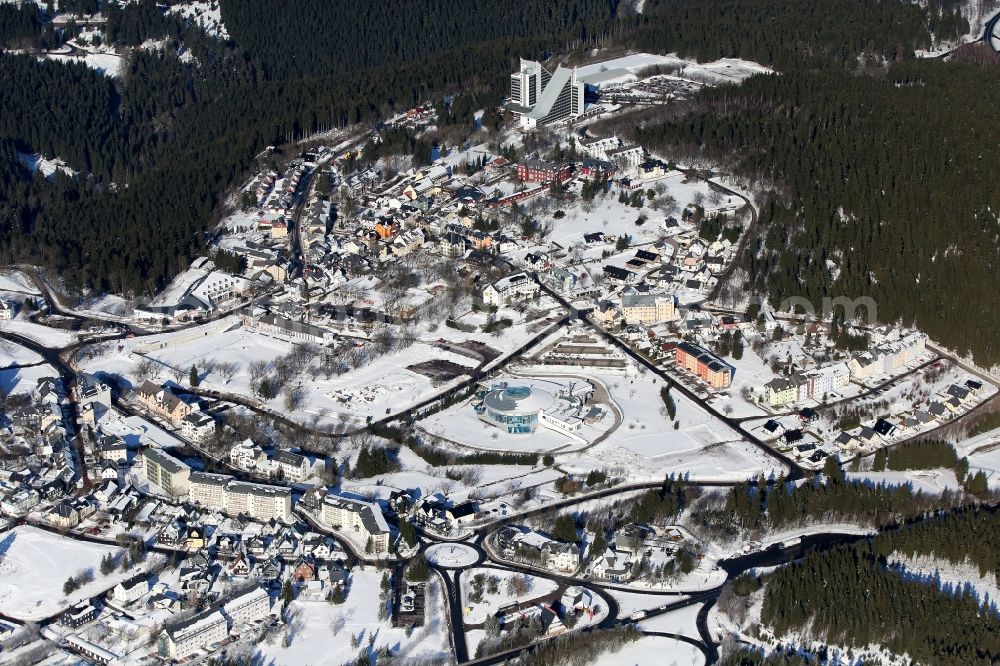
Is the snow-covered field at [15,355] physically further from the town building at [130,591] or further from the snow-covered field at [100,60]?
the snow-covered field at [100,60]

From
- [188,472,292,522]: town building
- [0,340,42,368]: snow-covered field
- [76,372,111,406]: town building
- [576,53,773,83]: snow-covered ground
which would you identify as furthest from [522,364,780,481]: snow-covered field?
[576,53,773,83]: snow-covered ground

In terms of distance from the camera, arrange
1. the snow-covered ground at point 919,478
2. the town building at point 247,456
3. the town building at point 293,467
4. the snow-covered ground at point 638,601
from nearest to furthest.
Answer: the snow-covered ground at point 638,601
the snow-covered ground at point 919,478
the town building at point 293,467
the town building at point 247,456

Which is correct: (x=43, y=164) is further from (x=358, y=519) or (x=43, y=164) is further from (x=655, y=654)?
(x=655, y=654)

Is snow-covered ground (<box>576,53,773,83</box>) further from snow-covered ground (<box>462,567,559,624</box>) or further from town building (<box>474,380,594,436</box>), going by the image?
snow-covered ground (<box>462,567,559,624</box>)

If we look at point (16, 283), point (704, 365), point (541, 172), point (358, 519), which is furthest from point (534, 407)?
point (16, 283)

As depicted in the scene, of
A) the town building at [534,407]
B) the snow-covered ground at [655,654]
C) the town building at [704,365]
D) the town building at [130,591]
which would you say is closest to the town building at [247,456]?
the town building at [130,591]
